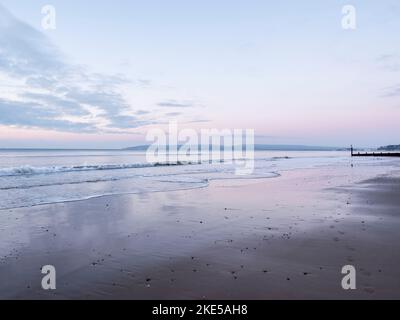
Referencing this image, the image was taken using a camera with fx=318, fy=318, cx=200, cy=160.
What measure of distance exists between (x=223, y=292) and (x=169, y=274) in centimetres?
115

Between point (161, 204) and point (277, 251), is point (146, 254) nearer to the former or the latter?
point (277, 251)

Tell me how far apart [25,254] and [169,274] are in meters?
3.36

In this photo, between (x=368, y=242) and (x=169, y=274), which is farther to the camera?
(x=368, y=242)

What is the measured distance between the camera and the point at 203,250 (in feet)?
22.4

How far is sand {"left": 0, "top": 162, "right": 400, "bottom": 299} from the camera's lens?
491cm

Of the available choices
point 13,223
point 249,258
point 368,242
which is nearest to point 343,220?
point 368,242

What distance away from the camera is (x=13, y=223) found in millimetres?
9523

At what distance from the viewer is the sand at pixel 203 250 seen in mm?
4906

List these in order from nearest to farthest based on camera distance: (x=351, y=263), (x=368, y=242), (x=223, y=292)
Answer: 1. (x=223, y=292)
2. (x=351, y=263)
3. (x=368, y=242)

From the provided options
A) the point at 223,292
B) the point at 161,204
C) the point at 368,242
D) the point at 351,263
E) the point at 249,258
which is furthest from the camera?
the point at 161,204
